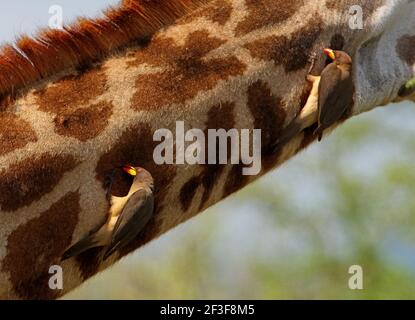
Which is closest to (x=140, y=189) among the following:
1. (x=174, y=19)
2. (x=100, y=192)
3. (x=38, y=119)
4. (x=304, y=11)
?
(x=100, y=192)

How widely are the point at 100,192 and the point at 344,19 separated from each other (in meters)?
1.24

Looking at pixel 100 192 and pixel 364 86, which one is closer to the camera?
pixel 100 192

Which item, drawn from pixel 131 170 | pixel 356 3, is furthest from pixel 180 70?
pixel 356 3

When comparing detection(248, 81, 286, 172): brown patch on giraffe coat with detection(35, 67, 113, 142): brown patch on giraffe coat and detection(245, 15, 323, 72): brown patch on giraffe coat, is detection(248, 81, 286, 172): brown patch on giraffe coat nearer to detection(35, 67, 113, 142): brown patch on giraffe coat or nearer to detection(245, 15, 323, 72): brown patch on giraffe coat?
detection(245, 15, 323, 72): brown patch on giraffe coat

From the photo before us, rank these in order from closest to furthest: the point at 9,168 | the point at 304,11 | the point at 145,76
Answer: the point at 9,168, the point at 145,76, the point at 304,11

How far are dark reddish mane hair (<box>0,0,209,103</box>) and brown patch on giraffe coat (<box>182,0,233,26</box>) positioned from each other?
0.13ft

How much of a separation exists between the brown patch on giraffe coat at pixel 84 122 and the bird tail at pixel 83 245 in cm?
35

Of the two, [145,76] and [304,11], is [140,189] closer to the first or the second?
[145,76]

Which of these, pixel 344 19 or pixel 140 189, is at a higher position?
pixel 344 19

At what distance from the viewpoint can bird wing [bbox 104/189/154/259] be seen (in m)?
4.04

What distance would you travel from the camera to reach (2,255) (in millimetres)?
3967

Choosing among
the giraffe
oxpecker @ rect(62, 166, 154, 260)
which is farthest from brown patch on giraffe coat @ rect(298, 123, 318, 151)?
oxpecker @ rect(62, 166, 154, 260)

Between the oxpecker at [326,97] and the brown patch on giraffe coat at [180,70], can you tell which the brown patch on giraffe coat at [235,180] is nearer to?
the oxpecker at [326,97]

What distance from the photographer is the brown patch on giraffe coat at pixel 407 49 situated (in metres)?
4.82
